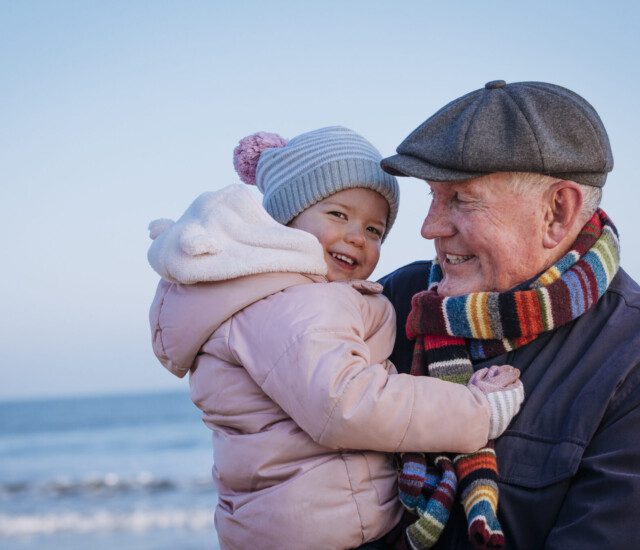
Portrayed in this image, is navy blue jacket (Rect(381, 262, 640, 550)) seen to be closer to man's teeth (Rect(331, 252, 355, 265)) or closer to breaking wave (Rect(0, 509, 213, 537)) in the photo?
man's teeth (Rect(331, 252, 355, 265))

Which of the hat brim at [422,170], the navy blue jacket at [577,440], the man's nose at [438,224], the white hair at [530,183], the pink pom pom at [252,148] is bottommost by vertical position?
the navy blue jacket at [577,440]

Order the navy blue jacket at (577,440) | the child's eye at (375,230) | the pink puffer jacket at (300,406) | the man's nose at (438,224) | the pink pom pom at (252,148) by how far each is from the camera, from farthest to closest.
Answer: the pink pom pom at (252,148), the child's eye at (375,230), the man's nose at (438,224), the pink puffer jacket at (300,406), the navy blue jacket at (577,440)

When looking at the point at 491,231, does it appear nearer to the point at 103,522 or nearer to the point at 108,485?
the point at 103,522

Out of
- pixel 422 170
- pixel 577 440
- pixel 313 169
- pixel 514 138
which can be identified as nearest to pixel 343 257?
pixel 313 169

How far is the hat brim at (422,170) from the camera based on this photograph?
249cm

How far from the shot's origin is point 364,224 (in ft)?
9.73

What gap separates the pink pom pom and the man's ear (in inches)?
45.0

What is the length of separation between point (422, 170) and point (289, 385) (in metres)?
0.76

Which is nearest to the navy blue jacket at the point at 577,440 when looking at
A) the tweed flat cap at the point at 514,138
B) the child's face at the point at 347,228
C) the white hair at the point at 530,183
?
the white hair at the point at 530,183

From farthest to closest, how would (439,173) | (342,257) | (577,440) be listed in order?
(342,257), (439,173), (577,440)

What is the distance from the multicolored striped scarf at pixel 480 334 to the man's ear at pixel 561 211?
0.05 meters

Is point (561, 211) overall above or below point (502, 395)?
above

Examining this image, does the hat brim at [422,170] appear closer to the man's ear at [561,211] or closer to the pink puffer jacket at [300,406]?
the man's ear at [561,211]

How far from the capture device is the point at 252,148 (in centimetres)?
328
